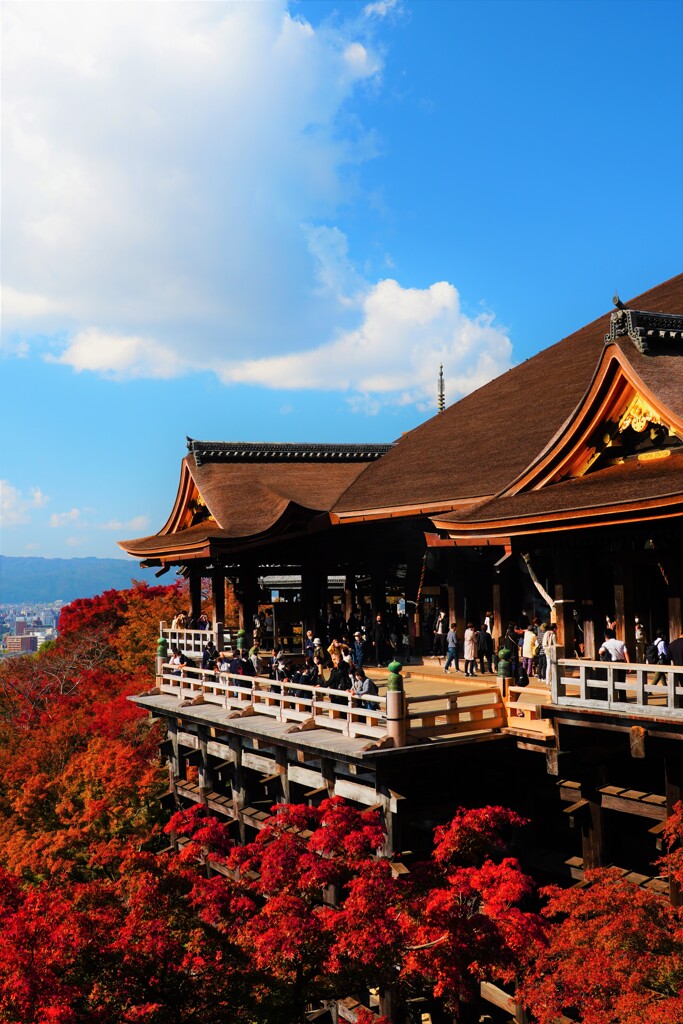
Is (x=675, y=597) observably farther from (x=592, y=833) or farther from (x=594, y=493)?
(x=592, y=833)

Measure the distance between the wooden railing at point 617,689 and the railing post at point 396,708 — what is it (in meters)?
2.85

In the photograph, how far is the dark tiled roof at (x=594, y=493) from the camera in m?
15.1

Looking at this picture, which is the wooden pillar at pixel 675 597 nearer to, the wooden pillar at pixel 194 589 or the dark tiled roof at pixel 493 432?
the dark tiled roof at pixel 493 432

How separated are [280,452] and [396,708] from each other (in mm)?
23103

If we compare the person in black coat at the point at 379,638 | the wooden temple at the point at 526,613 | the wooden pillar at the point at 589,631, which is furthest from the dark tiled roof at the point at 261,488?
the wooden pillar at the point at 589,631

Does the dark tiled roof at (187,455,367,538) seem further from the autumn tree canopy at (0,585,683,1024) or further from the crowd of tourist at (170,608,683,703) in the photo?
the autumn tree canopy at (0,585,683,1024)

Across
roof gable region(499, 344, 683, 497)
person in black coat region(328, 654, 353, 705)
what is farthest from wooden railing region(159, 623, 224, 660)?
roof gable region(499, 344, 683, 497)

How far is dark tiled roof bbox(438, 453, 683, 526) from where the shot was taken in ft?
49.4

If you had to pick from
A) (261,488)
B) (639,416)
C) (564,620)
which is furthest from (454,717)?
(261,488)

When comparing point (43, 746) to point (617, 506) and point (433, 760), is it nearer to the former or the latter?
point (433, 760)

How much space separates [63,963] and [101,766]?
704 inches

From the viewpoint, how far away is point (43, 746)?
3462 centimetres

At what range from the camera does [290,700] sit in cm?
2102

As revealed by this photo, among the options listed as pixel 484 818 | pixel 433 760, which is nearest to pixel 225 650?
pixel 433 760
